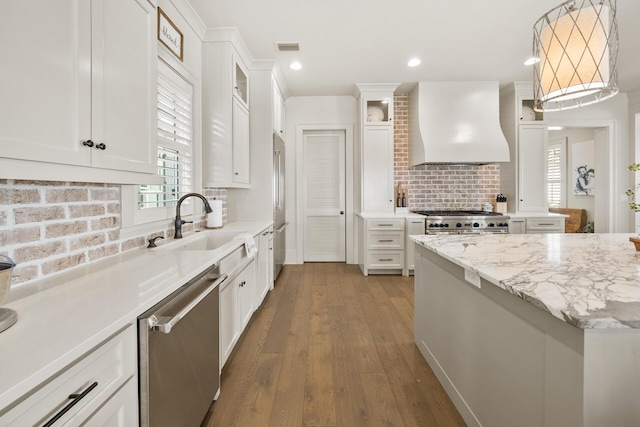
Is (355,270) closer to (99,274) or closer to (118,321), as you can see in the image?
(99,274)

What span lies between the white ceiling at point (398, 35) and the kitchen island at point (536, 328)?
2.09m

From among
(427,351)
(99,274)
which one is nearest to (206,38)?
(99,274)

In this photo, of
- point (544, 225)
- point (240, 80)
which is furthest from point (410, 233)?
point (240, 80)

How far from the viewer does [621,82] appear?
4.44m

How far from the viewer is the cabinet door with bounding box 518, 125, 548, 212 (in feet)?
Answer: 14.6

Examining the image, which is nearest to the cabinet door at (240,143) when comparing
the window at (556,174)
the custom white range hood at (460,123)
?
the custom white range hood at (460,123)

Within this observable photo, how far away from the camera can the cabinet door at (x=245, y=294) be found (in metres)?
2.29

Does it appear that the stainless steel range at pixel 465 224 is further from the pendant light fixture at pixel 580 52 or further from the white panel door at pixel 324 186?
the pendant light fixture at pixel 580 52

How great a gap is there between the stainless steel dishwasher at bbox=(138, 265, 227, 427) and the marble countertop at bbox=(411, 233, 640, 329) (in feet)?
3.99

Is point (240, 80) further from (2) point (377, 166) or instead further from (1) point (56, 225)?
(1) point (56, 225)

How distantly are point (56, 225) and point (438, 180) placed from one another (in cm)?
474

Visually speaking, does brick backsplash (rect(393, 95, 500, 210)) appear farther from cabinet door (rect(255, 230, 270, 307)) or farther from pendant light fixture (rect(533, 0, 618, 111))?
pendant light fixture (rect(533, 0, 618, 111))

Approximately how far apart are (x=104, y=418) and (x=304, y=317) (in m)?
2.23

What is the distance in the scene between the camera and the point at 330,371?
2051 mm
